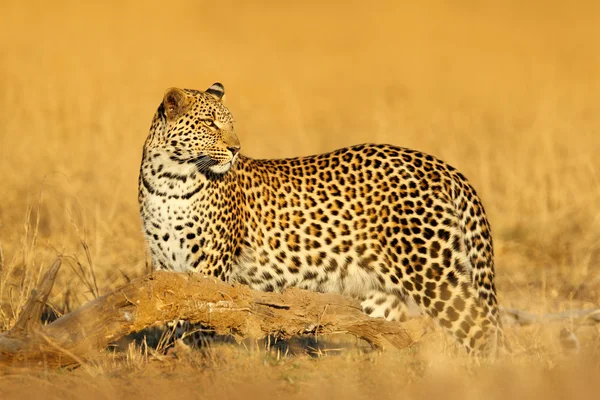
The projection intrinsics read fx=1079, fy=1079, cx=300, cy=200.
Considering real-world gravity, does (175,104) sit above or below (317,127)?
above

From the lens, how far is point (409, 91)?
21.3m

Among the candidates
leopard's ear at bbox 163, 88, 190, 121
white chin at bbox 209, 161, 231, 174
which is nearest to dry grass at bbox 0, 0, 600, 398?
white chin at bbox 209, 161, 231, 174

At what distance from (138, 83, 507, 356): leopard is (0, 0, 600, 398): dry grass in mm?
544

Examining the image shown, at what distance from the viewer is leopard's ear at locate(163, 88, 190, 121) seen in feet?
26.7

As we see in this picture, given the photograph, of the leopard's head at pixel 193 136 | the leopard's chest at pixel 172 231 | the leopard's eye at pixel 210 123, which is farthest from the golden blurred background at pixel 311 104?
the leopard's eye at pixel 210 123

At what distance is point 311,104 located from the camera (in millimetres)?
20969

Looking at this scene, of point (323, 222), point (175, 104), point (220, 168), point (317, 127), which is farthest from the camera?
point (317, 127)

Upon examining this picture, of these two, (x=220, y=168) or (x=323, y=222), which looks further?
(x=323, y=222)

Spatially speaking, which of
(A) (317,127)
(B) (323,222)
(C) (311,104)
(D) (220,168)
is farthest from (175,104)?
(C) (311,104)

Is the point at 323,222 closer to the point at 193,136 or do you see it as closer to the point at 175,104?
the point at 193,136

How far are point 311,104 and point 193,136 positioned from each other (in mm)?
12958

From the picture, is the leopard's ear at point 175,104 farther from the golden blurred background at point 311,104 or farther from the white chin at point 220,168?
the golden blurred background at point 311,104

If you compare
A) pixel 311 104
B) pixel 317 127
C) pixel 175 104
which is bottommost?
pixel 317 127

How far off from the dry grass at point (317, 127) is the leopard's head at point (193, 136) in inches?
55.6
